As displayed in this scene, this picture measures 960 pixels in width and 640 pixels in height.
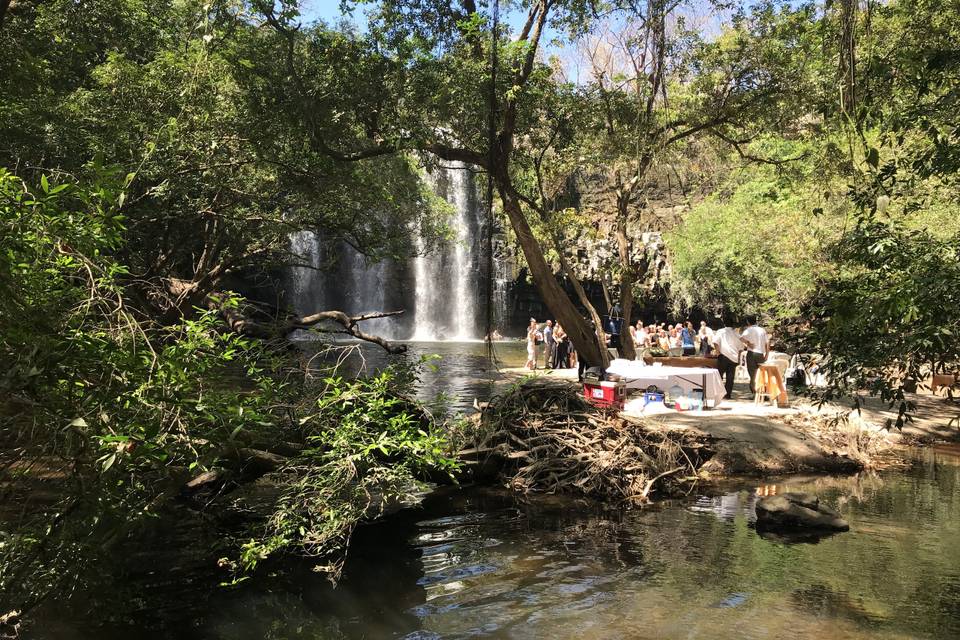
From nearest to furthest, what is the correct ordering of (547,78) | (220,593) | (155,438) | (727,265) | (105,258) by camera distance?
1. (155,438)
2. (105,258)
3. (220,593)
4. (547,78)
5. (727,265)

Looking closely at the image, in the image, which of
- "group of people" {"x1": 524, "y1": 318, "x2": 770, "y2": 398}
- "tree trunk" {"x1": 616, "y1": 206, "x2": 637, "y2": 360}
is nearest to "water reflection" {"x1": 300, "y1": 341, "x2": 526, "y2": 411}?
"group of people" {"x1": 524, "y1": 318, "x2": 770, "y2": 398}

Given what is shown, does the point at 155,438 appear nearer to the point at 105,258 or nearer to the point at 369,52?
the point at 105,258

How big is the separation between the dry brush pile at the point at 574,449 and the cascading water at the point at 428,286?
1140 inches

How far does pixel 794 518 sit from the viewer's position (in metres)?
7.89

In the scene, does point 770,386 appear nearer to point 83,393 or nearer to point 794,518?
point 794,518

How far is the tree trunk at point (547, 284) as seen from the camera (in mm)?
13219

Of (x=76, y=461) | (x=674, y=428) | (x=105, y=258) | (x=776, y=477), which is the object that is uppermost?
(x=105, y=258)

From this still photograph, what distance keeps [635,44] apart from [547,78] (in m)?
2.03

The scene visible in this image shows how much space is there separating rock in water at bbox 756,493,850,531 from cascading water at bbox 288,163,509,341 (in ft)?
102

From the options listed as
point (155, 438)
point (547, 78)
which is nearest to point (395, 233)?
point (547, 78)

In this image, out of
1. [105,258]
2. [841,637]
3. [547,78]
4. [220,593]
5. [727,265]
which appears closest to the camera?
[105,258]

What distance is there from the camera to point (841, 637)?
5.26 meters

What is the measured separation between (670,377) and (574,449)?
3.90 m

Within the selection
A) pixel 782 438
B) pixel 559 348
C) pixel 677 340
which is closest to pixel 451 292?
pixel 677 340
